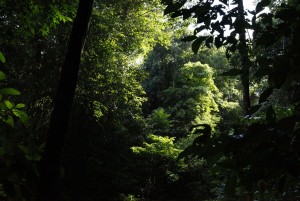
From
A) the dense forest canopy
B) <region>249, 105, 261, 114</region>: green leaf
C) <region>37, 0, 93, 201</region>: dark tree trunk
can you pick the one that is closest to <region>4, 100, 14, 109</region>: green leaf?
the dense forest canopy

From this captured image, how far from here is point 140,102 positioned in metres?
12.3

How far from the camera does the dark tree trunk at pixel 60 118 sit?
5.12 ft

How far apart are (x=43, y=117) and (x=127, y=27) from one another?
4.90 m

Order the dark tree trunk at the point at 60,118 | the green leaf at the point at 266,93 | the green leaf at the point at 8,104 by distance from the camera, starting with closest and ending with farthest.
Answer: the green leaf at the point at 266,93
the green leaf at the point at 8,104
the dark tree trunk at the point at 60,118

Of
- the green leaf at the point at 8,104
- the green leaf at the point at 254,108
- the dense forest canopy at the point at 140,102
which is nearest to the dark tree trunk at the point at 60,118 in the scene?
the dense forest canopy at the point at 140,102

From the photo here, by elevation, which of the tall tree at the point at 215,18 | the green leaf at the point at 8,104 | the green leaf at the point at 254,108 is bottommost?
the green leaf at the point at 8,104

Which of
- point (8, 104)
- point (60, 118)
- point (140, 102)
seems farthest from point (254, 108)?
point (140, 102)

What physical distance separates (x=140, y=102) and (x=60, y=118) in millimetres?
10604

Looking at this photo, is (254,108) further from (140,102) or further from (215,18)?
(140,102)

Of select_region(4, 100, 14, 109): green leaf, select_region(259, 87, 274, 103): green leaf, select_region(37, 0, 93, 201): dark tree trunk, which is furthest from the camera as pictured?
select_region(37, 0, 93, 201): dark tree trunk

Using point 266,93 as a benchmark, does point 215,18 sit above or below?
above

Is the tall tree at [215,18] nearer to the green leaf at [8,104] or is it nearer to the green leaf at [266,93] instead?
the green leaf at [266,93]

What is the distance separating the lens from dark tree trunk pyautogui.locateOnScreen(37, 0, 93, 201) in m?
1.56

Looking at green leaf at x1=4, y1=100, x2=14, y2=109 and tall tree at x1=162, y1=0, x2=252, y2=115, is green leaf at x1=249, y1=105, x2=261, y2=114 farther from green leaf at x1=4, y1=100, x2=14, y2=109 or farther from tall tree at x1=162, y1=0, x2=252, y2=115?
green leaf at x1=4, y1=100, x2=14, y2=109
